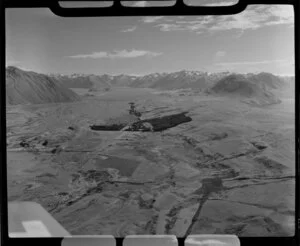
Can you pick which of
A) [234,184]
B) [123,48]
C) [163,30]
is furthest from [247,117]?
[123,48]

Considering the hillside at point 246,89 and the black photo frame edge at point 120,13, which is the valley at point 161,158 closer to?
the hillside at point 246,89

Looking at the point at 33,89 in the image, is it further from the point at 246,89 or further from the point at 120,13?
the point at 246,89

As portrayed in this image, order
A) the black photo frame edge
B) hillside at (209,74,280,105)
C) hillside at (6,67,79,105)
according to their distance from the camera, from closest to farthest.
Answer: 1. the black photo frame edge
2. hillside at (6,67,79,105)
3. hillside at (209,74,280,105)

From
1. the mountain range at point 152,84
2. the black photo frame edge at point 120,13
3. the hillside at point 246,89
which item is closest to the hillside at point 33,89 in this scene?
the mountain range at point 152,84

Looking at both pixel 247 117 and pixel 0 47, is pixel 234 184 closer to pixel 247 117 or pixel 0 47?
pixel 247 117

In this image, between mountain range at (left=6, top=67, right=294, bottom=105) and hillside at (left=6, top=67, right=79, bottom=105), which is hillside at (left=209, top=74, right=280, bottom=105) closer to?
mountain range at (left=6, top=67, right=294, bottom=105)

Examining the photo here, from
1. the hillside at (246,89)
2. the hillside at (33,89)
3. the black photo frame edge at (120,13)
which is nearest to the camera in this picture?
the black photo frame edge at (120,13)

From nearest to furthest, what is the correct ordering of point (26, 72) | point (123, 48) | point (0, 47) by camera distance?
point (0, 47), point (26, 72), point (123, 48)

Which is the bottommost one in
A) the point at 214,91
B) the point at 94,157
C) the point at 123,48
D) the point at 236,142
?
the point at 94,157

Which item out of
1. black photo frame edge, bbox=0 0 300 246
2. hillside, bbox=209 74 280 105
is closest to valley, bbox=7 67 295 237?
hillside, bbox=209 74 280 105
